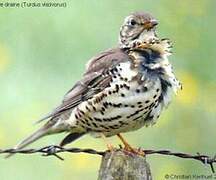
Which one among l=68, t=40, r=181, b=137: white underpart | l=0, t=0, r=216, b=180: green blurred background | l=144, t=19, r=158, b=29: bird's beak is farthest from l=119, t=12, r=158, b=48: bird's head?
l=0, t=0, r=216, b=180: green blurred background

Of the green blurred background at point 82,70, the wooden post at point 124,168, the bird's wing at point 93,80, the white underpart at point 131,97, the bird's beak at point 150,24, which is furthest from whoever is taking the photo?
the green blurred background at point 82,70

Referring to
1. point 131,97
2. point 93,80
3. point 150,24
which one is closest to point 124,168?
point 131,97

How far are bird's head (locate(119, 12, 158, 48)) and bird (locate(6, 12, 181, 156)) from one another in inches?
2.4

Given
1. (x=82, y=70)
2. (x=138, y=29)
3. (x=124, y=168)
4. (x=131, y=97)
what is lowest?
(x=124, y=168)

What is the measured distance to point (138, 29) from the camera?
20.7 feet

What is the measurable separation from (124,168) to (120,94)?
40.5 inches

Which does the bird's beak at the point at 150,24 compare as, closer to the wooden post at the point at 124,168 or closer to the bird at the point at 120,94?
the bird at the point at 120,94

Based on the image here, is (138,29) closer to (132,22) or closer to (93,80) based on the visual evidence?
(132,22)

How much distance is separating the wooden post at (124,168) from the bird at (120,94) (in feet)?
2.57

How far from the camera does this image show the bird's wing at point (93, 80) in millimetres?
5941

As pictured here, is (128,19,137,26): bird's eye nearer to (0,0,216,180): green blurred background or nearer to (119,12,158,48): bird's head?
(119,12,158,48): bird's head

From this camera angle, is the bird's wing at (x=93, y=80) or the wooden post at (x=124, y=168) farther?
the bird's wing at (x=93, y=80)

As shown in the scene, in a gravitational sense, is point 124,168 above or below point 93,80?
below

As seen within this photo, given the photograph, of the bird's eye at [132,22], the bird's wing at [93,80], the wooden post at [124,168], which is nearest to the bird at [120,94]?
the bird's wing at [93,80]
